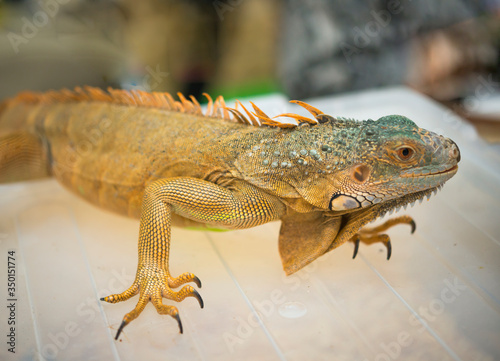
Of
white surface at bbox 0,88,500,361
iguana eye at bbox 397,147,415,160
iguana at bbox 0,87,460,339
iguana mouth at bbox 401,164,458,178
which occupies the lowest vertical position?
white surface at bbox 0,88,500,361

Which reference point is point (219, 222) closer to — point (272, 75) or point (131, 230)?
point (131, 230)

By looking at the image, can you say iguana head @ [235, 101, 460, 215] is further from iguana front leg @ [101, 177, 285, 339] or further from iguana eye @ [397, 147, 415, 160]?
iguana front leg @ [101, 177, 285, 339]

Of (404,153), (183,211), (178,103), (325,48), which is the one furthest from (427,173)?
(325,48)

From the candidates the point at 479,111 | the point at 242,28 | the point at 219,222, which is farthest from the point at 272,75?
the point at 219,222

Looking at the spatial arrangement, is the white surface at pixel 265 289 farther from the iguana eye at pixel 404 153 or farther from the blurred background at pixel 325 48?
the blurred background at pixel 325 48

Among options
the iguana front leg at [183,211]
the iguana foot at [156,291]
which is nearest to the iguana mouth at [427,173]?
the iguana front leg at [183,211]

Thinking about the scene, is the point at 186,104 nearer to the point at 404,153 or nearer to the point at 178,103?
the point at 178,103

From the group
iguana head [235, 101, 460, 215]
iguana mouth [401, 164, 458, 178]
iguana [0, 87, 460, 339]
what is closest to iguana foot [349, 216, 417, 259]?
iguana [0, 87, 460, 339]
